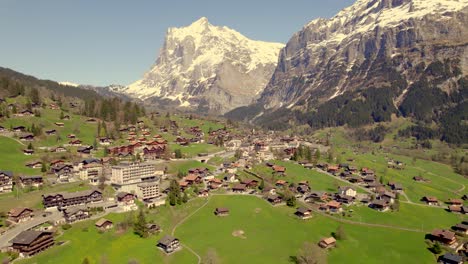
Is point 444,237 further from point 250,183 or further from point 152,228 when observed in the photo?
point 152,228

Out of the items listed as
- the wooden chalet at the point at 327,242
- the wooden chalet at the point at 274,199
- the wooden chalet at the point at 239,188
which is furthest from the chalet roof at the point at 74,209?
the wooden chalet at the point at 327,242

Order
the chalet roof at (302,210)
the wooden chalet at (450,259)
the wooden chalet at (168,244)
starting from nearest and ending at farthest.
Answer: the wooden chalet at (168,244) → the wooden chalet at (450,259) → the chalet roof at (302,210)

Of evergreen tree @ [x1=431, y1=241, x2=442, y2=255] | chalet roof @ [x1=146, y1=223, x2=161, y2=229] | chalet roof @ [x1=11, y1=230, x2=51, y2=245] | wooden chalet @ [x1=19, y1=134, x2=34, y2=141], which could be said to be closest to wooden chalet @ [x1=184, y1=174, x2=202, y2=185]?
chalet roof @ [x1=146, y1=223, x2=161, y2=229]

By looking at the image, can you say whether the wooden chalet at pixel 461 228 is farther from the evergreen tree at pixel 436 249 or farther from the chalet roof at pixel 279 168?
the chalet roof at pixel 279 168

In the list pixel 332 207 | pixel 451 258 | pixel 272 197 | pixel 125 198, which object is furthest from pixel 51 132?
pixel 451 258

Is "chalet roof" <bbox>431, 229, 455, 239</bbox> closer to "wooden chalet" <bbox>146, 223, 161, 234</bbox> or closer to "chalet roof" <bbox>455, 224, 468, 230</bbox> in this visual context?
"chalet roof" <bbox>455, 224, 468, 230</bbox>

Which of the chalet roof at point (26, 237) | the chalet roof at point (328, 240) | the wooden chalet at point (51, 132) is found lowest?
the chalet roof at point (328, 240)

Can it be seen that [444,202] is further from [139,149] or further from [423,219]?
[139,149]

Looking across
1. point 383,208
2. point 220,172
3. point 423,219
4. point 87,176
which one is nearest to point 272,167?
point 220,172
